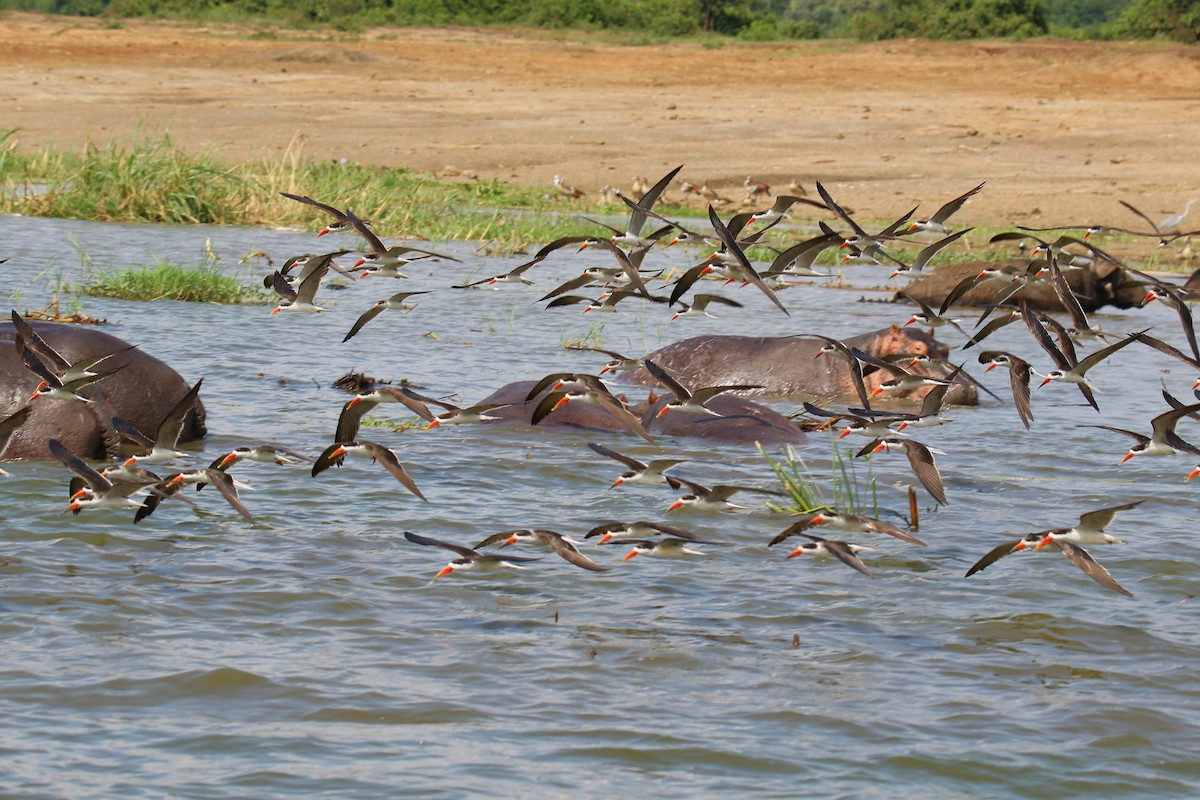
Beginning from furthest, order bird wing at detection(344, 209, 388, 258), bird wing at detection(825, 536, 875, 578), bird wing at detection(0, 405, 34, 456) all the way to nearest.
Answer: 1. bird wing at detection(344, 209, 388, 258)
2. bird wing at detection(0, 405, 34, 456)
3. bird wing at detection(825, 536, 875, 578)

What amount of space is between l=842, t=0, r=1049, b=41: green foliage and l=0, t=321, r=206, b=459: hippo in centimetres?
3122

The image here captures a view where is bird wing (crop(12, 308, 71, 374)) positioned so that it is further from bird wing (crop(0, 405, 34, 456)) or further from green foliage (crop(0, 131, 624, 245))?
green foliage (crop(0, 131, 624, 245))

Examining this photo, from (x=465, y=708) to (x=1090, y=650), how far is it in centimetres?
199

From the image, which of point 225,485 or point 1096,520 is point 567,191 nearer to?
point 225,485

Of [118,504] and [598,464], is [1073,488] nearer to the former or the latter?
[598,464]

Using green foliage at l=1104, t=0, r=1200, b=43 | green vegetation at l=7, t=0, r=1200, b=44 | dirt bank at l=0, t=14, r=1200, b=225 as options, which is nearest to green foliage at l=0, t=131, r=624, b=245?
dirt bank at l=0, t=14, r=1200, b=225

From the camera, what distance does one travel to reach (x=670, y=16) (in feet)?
132

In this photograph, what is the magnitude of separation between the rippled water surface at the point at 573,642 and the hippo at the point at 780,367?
126 cm

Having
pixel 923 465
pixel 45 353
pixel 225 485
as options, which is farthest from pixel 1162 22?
pixel 225 485

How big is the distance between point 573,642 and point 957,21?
33776 mm

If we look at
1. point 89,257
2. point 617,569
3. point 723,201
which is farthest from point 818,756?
point 723,201

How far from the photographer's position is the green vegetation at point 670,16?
3534 cm

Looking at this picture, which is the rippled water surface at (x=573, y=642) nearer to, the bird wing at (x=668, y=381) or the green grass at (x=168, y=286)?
the bird wing at (x=668, y=381)

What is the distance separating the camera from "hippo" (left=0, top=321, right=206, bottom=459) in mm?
6707
